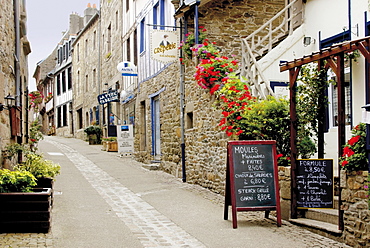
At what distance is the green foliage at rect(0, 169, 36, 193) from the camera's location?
614cm

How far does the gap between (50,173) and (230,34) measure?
684 centimetres

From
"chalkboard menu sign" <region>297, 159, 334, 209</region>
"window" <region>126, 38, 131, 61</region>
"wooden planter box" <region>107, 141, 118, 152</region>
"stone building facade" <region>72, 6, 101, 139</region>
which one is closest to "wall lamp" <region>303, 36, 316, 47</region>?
"chalkboard menu sign" <region>297, 159, 334, 209</region>

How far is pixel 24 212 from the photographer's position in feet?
19.9

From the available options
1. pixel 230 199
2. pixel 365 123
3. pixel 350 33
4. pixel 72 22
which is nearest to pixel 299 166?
pixel 230 199

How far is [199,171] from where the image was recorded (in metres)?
10.9

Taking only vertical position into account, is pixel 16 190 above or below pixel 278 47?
below

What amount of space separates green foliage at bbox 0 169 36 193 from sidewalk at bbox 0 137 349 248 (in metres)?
0.66

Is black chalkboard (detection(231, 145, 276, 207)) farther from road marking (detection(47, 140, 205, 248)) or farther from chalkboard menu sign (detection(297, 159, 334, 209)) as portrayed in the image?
road marking (detection(47, 140, 205, 248))

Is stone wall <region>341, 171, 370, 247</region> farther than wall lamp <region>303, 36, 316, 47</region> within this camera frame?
No

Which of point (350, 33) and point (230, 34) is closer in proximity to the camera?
point (350, 33)

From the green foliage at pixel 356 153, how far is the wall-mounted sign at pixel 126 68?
12.0 meters

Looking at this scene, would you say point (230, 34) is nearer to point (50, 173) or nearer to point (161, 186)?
point (161, 186)

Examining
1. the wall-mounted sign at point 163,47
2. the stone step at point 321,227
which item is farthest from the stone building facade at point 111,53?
the stone step at point 321,227

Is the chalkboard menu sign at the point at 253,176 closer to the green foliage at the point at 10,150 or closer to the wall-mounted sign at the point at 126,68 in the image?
the green foliage at the point at 10,150
